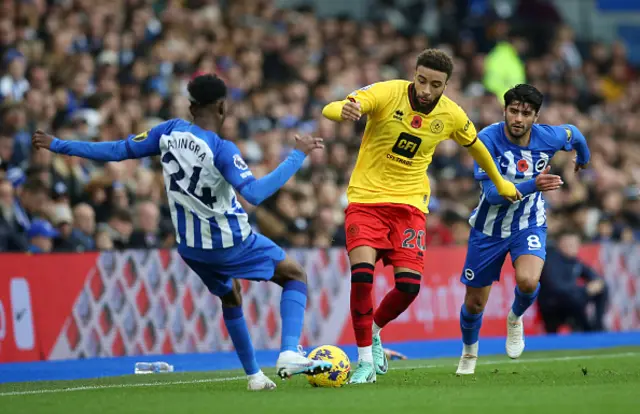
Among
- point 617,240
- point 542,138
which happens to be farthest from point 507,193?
point 617,240

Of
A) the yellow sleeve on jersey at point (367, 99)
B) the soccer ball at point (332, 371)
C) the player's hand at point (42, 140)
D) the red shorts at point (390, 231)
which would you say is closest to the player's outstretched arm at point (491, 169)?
the red shorts at point (390, 231)

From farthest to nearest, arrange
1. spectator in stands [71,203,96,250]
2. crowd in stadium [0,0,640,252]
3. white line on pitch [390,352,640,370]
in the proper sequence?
crowd in stadium [0,0,640,252] < spectator in stands [71,203,96,250] < white line on pitch [390,352,640,370]

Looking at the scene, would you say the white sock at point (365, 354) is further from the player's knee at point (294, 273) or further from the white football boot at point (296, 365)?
the white football boot at point (296, 365)

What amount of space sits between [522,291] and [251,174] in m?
3.58

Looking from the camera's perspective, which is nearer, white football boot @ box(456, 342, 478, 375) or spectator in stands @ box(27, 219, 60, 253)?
white football boot @ box(456, 342, 478, 375)

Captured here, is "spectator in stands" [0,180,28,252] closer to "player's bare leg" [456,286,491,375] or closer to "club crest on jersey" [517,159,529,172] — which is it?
"player's bare leg" [456,286,491,375]

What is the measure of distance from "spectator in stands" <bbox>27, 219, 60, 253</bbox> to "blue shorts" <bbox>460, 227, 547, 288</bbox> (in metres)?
5.39

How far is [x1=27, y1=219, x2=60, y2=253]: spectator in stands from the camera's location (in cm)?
1449

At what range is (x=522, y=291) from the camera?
1170 cm

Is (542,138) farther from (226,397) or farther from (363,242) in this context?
(226,397)

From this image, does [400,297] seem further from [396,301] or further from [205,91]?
[205,91]

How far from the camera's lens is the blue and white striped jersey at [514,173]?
1169 centimetres

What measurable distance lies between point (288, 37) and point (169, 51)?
3.72 metres

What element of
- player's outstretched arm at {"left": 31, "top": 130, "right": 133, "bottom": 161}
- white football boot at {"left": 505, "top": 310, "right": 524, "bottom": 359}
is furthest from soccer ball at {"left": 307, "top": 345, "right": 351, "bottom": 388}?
white football boot at {"left": 505, "top": 310, "right": 524, "bottom": 359}
